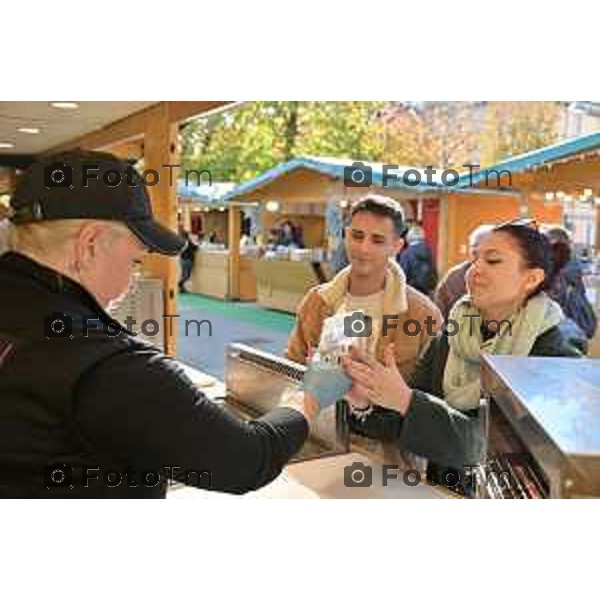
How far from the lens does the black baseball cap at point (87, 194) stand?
882 millimetres

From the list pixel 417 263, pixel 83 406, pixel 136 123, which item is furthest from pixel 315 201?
pixel 83 406

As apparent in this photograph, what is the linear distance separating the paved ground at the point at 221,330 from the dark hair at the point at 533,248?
282cm

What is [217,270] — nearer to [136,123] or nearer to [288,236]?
[288,236]

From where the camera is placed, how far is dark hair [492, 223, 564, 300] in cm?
140

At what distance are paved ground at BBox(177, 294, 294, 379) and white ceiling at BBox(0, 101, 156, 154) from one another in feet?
4.50

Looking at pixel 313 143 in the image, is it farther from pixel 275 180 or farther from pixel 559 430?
pixel 559 430

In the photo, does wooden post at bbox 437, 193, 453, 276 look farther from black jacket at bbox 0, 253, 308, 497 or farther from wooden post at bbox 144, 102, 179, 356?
black jacket at bbox 0, 253, 308, 497

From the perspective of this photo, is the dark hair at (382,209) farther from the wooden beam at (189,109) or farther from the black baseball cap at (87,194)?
the black baseball cap at (87,194)

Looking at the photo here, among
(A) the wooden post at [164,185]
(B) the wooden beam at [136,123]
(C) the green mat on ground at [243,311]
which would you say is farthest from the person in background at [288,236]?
(A) the wooden post at [164,185]

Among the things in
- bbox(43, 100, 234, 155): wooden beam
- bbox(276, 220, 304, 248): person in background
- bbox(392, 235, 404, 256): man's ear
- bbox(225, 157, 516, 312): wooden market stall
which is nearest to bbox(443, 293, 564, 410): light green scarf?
bbox(392, 235, 404, 256): man's ear

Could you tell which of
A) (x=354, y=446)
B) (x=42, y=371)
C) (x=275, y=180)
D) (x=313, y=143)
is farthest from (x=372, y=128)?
(x=42, y=371)

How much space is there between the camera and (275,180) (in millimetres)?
8055

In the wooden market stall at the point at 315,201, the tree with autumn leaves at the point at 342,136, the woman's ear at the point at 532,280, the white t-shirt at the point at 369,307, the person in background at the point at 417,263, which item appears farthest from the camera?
the tree with autumn leaves at the point at 342,136

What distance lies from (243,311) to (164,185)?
15.9 feet
